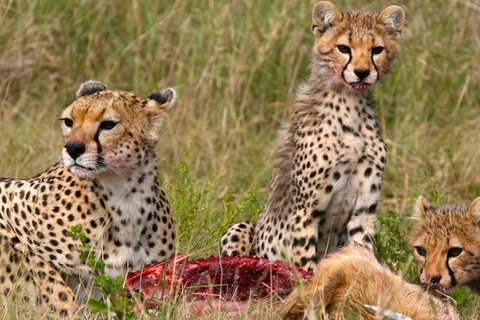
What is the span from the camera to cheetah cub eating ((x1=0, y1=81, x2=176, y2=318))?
3975 millimetres

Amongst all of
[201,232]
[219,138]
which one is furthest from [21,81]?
[201,232]

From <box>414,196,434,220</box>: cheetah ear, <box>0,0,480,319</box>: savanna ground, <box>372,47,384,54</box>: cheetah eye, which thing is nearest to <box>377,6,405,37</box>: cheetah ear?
<box>372,47,384,54</box>: cheetah eye

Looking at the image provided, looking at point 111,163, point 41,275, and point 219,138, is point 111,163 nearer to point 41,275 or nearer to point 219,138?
point 41,275

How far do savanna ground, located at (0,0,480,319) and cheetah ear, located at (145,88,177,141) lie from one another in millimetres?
1861

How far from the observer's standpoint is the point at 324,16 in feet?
16.0

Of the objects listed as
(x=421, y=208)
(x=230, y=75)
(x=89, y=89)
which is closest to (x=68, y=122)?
(x=89, y=89)

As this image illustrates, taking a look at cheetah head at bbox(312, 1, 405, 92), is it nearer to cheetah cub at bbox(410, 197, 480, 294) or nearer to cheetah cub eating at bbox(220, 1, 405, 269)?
cheetah cub eating at bbox(220, 1, 405, 269)

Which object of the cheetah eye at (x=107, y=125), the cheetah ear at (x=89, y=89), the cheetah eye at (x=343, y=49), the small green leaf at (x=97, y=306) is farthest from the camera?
the cheetah eye at (x=343, y=49)

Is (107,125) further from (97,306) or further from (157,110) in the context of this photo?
(97,306)

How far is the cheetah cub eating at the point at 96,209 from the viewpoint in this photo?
156 inches

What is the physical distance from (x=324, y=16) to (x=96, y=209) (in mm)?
1593

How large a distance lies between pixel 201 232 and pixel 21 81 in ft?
9.04

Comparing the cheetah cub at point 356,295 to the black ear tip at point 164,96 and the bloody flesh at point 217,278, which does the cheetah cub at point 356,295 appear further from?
the black ear tip at point 164,96

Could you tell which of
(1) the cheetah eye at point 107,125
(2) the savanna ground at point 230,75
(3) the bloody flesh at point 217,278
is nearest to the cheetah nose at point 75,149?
(1) the cheetah eye at point 107,125
